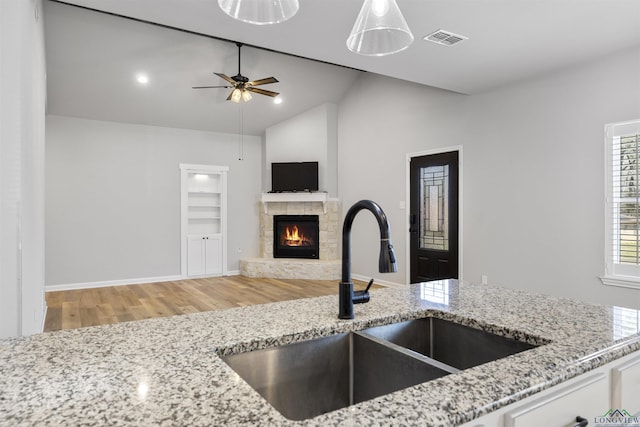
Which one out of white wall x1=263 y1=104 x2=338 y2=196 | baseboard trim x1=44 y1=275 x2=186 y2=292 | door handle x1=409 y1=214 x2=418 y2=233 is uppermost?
white wall x1=263 y1=104 x2=338 y2=196

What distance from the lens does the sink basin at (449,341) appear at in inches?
48.1

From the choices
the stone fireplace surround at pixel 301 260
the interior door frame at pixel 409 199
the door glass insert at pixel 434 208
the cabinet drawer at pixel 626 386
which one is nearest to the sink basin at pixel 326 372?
the cabinet drawer at pixel 626 386

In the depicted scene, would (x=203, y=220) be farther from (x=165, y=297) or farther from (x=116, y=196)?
(x=165, y=297)

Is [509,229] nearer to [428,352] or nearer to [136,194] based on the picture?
[428,352]

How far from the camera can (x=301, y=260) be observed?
7434 mm

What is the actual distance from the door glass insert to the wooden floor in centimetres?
117

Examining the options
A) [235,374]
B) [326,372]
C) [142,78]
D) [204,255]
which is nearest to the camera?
[235,374]

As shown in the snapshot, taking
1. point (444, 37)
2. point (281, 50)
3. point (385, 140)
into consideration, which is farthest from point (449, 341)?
point (385, 140)

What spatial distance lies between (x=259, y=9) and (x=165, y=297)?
5.35m

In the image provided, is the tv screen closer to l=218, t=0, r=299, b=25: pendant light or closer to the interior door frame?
the interior door frame

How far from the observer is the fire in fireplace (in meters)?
7.57

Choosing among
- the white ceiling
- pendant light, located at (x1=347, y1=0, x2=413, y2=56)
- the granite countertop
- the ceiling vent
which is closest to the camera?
the granite countertop

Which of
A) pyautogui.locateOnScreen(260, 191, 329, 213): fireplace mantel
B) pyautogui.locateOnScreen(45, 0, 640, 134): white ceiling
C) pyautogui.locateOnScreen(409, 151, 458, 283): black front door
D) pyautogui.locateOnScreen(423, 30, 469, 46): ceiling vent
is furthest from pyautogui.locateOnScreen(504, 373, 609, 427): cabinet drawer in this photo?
pyautogui.locateOnScreen(260, 191, 329, 213): fireplace mantel

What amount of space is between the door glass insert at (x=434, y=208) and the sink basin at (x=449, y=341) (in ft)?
13.8
